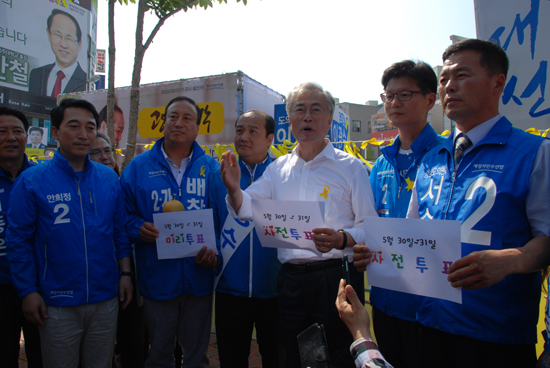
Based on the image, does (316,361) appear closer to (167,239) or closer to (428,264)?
(428,264)

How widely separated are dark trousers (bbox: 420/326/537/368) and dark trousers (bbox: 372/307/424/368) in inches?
5.8

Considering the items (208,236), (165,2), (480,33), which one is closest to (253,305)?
→ (208,236)

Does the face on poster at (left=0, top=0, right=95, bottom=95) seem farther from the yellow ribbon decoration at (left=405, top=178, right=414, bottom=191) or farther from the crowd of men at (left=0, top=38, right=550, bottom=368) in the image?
the yellow ribbon decoration at (left=405, top=178, right=414, bottom=191)

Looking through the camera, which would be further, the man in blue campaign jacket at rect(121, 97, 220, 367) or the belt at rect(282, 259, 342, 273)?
the man in blue campaign jacket at rect(121, 97, 220, 367)

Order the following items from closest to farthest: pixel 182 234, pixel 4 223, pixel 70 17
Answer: pixel 182 234, pixel 4 223, pixel 70 17

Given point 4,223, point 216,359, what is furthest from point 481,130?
point 216,359

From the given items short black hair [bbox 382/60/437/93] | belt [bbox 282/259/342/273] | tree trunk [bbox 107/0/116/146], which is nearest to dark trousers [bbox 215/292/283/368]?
belt [bbox 282/259/342/273]

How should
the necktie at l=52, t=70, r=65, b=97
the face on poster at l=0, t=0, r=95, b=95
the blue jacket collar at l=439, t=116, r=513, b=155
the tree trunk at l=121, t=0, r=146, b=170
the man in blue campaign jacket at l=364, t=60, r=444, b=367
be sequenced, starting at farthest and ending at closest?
the necktie at l=52, t=70, r=65, b=97
the face on poster at l=0, t=0, r=95, b=95
the tree trunk at l=121, t=0, r=146, b=170
the man in blue campaign jacket at l=364, t=60, r=444, b=367
the blue jacket collar at l=439, t=116, r=513, b=155

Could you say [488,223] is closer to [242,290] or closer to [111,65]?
[242,290]

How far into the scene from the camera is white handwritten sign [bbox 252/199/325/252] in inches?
71.8

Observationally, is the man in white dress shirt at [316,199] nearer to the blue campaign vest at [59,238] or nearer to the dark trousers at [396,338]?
the dark trousers at [396,338]

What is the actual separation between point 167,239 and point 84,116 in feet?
3.60

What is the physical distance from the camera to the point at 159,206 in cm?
257

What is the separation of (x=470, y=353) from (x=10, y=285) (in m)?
2.95
